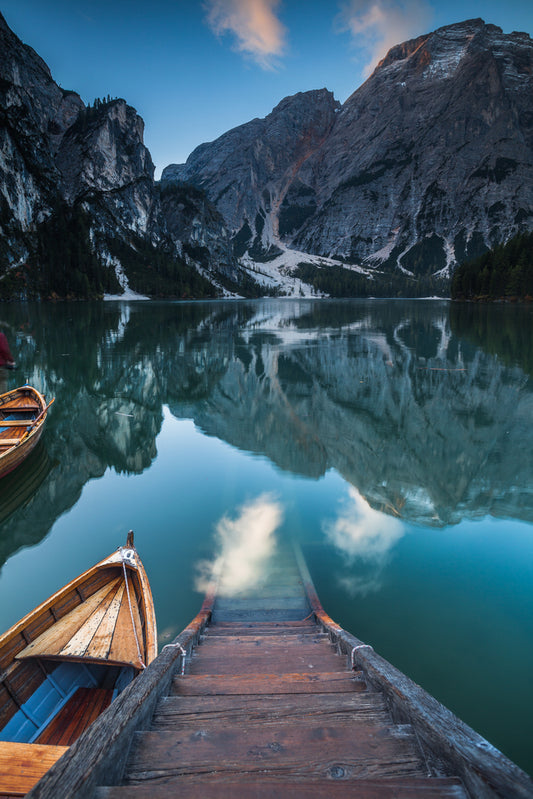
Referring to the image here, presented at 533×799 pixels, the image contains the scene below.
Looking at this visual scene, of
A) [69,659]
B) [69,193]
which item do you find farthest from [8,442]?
[69,193]

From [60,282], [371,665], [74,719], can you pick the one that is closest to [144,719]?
[371,665]

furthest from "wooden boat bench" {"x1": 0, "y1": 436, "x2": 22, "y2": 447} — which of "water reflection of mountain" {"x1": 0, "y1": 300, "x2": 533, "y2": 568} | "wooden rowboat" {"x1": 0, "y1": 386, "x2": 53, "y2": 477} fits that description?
"water reflection of mountain" {"x1": 0, "y1": 300, "x2": 533, "y2": 568}

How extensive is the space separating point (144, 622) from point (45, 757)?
87.4 inches

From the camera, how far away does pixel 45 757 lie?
108 inches

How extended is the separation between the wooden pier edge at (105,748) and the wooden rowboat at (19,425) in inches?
350

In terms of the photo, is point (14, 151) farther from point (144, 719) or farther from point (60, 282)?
point (144, 719)

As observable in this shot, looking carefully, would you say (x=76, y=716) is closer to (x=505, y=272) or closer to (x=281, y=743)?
(x=281, y=743)

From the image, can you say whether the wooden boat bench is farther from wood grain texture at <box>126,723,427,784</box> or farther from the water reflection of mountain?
wood grain texture at <box>126,723,427,784</box>

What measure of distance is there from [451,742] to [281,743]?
1019 mm

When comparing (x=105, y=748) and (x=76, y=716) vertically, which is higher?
(x=105, y=748)

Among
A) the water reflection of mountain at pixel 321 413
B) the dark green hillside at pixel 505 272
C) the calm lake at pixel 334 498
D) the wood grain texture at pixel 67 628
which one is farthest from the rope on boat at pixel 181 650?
the dark green hillside at pixel 505 272

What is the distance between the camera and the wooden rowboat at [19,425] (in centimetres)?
1005

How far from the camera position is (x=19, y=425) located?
12102 mm

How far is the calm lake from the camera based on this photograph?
5762mm
